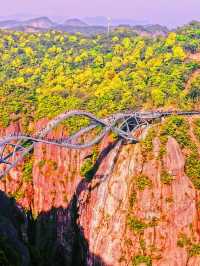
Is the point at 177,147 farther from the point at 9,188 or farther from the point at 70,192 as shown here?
the point at 9,188

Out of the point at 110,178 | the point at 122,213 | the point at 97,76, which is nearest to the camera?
the point at 122,213

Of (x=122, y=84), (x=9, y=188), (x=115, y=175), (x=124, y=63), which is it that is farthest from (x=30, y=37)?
(x=115, y=175)

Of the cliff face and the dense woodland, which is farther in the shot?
the dense woodland

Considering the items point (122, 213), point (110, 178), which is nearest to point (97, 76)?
point (110, 178)

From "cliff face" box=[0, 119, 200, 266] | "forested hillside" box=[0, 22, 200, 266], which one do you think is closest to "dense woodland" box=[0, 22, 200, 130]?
"forested hillside" box=[0, 22, 200, 266]

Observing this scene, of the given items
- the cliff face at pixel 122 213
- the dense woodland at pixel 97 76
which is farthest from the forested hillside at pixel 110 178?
the dense woodland at pixel 97 76

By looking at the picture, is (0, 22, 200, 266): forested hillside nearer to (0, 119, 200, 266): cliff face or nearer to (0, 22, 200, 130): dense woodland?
(0, 119, 200, 266): cliff face

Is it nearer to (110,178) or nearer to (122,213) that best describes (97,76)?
(110,178)
